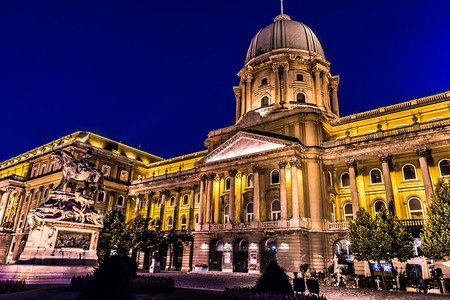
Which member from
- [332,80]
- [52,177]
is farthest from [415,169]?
[52,177]

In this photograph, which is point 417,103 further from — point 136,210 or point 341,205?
point 136,210

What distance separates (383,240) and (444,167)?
51.7 ft

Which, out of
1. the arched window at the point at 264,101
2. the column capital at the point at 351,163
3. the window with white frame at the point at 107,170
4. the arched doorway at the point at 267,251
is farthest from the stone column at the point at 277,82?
the window with white frame at the point at 107,170

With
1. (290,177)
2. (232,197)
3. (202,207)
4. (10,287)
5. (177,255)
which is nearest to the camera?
(10,287)

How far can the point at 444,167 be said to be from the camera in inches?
1271

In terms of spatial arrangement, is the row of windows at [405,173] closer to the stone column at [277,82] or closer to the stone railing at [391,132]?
the stone railing at [391,132]

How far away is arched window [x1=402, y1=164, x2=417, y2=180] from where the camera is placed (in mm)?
33781

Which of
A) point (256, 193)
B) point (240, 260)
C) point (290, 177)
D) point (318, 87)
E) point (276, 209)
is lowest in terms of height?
point (240, 260)

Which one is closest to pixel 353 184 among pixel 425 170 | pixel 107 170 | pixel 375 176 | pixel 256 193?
pixel 375 176

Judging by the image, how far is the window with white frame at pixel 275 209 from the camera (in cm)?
3616

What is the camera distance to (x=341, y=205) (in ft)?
120

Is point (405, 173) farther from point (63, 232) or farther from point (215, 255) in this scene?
point (63, 232)

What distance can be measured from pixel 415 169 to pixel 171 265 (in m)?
32.3

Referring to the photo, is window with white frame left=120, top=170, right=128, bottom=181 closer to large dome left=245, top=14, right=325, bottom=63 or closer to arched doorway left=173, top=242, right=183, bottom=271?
arched doorway left=173, top=242, right=183, bottom=271
